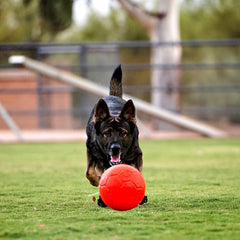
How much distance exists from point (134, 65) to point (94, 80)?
160 centimetres

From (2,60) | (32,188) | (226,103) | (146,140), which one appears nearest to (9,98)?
(2,60)

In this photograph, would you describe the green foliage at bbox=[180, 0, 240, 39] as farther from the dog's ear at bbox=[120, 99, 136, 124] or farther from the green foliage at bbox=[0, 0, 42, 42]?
the dog's ear at bbox=[120, 99, 136, 124]

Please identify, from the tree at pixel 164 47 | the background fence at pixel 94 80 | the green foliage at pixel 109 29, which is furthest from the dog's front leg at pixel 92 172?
the green foliage at pixel 109 29

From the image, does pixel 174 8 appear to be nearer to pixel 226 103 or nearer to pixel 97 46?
pixel 97 46

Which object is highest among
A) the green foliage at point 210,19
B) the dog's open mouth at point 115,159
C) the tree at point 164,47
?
the green foliage at point 210,19

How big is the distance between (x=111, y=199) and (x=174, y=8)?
13.8m

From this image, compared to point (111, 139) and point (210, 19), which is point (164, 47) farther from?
point (111, 139)

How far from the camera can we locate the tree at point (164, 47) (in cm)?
1625

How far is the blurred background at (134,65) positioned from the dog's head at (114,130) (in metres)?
9.16

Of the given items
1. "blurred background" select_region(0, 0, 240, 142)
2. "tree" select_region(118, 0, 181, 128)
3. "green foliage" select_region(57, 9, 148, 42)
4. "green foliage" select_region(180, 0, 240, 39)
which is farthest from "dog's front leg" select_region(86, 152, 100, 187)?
"green foliage" select_region(57, 9, 148, 42)

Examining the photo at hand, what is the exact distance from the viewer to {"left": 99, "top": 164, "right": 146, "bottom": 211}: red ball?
409 cm

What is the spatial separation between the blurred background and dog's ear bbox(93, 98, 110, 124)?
9.17 m

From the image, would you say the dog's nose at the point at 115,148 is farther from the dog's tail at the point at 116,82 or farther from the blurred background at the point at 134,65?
the blurred background at the point at 134,65

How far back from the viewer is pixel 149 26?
1744 centimetres
